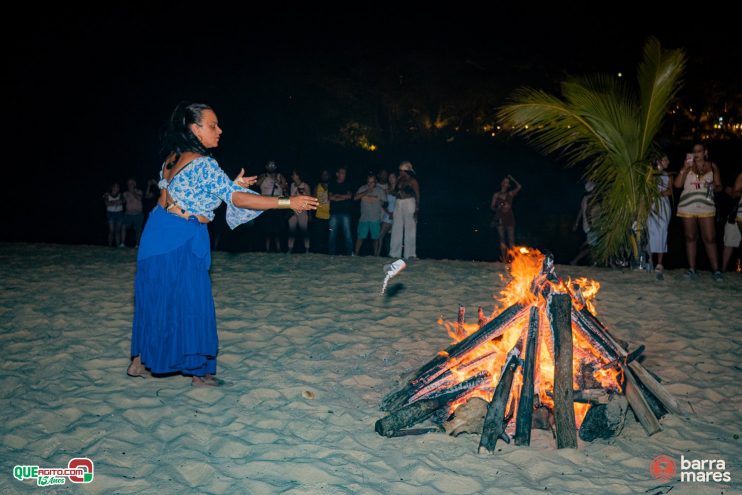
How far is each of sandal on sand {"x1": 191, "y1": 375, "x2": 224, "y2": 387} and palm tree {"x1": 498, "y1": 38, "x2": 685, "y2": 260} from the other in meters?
4.67

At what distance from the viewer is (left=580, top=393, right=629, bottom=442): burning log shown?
4.20m

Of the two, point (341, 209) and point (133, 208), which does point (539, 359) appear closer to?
point (341, 209)

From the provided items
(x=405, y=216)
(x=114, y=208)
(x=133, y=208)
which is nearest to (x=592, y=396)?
(x=405, y=216)

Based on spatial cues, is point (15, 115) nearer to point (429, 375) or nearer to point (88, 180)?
point (88, 180)

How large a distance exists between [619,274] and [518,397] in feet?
18.4

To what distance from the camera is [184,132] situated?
4.79 metres

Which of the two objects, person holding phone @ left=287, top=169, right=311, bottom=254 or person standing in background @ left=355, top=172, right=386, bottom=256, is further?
person standing in background @ left=355, top=172, right=386, bottom=256

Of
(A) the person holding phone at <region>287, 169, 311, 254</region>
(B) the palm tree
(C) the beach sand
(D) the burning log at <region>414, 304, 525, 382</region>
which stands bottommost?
(C) the beach sand

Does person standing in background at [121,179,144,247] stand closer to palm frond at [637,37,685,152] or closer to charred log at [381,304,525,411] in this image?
palm frond at [637,37,685,152]

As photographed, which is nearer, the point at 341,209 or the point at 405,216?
the point at 405,216

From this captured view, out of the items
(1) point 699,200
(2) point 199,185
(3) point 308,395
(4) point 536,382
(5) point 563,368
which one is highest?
(1) point 699,200

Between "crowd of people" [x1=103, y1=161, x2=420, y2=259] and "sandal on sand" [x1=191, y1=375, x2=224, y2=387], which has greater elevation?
"crowd of people" [x1=103, y1=161, x2=420, y2=259]

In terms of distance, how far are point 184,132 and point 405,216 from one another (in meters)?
7.11

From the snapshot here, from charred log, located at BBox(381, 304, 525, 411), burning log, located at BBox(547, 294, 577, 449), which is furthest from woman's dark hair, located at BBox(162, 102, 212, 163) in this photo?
burning log, located at BBox(547, 294, 577, 449)
